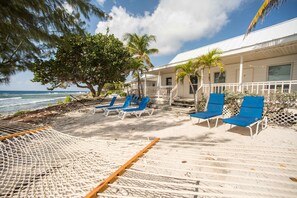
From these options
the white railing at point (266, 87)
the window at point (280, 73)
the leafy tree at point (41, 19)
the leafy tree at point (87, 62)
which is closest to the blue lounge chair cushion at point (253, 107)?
the white railing at point (266, 87)

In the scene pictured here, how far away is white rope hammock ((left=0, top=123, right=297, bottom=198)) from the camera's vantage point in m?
1.51

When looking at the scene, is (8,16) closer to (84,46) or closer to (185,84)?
(84,46)

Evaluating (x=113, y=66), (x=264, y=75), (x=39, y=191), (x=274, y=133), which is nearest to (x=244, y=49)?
(x=264, y=75)

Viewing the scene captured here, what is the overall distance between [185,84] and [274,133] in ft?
28.3

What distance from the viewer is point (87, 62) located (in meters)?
11.0

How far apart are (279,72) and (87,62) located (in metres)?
13.2

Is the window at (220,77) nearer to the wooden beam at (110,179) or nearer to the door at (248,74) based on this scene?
the door at (248,74)

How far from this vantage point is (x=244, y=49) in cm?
657

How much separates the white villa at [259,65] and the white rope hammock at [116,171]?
5333 millimetres

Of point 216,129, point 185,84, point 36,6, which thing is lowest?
point 216,129

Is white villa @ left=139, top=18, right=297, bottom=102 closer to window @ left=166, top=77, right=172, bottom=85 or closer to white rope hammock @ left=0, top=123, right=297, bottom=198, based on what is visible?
window @ left=166, top=77, right=172, bottom=85

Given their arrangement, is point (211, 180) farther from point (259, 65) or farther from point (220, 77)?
point (220, 77)

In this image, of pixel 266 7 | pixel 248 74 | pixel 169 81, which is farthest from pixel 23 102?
pixel 266 7

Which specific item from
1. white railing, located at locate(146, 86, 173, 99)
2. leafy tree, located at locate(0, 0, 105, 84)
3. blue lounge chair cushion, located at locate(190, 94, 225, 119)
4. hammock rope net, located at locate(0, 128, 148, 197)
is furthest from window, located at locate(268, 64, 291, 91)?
leafy tree, located at locate(0, 0, 105, 84)
